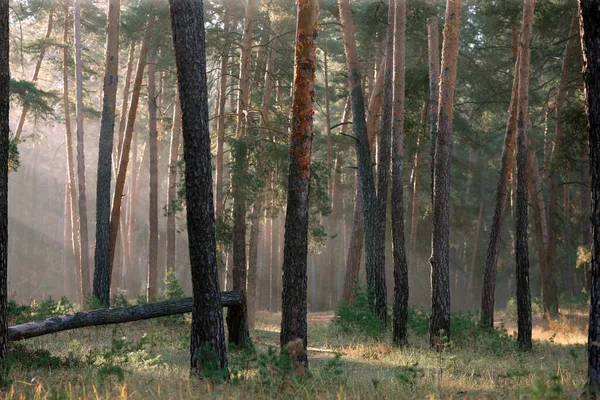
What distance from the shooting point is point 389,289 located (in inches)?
1906

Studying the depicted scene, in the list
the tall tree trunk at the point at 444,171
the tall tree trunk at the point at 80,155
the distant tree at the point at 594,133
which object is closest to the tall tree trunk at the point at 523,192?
the tall tree trunk at the point at 444,171

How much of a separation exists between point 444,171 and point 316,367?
5252 mm

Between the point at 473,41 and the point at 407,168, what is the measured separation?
24.8 ft

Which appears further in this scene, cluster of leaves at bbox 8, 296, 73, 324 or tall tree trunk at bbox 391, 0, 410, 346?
cluster of leaves at bbox 8, 296, 73, 324

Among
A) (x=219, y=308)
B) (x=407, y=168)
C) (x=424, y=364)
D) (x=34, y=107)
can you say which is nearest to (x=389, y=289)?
(x=407, y=168)

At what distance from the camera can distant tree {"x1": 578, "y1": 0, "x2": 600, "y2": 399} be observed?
6.20 metres

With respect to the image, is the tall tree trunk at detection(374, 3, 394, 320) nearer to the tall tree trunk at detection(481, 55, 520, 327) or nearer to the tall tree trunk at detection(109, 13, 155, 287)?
the tall tree trunk at detection(481, 55, 520, 327)

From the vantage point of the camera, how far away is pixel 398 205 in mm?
14477

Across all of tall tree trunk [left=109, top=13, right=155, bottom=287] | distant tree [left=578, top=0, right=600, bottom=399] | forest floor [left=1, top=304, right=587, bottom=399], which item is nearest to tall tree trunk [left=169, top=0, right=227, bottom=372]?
forest floor [left=1, top=304, right=587, bottom=399]

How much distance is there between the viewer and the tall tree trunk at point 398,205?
47.4ft

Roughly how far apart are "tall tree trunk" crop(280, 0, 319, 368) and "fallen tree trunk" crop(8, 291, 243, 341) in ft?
7.46

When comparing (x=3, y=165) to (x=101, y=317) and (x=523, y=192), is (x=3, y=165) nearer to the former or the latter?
(x=101, y=317)

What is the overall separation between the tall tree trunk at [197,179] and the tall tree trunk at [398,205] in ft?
23.0

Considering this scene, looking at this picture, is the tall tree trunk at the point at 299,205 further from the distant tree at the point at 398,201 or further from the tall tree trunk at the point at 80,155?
the tall tree trunk at the point at 80,155
